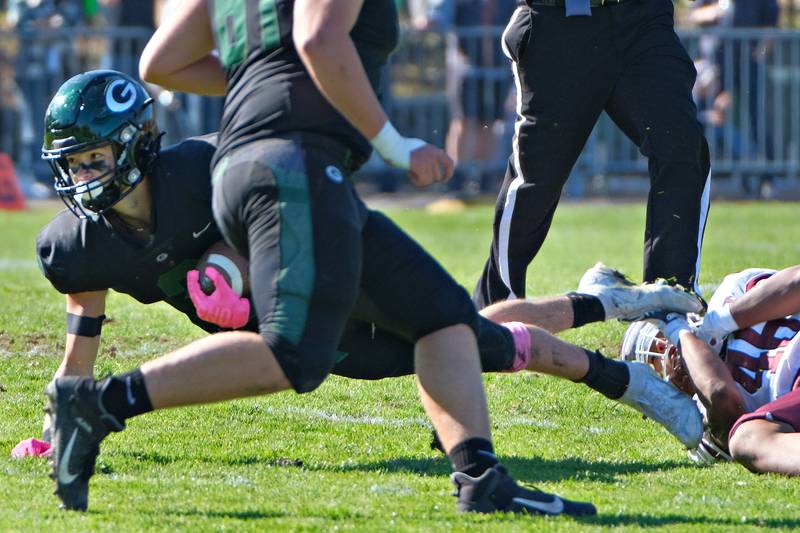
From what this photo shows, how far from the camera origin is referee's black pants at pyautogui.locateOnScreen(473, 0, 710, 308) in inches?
232

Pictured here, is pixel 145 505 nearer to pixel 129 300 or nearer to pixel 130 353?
pixel 130 353

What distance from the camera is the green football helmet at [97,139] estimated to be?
14.8 feet

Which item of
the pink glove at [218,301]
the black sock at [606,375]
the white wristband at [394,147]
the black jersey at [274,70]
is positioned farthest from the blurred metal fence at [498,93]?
the white wristband at [394,147]

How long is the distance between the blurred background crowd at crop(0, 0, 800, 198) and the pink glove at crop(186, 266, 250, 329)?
10262 mm

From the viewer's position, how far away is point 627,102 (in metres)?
5.93

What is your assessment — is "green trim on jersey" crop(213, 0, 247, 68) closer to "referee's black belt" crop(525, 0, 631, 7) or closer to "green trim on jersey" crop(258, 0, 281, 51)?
"green trim on jersey" crop(258, 0, 281, 51)

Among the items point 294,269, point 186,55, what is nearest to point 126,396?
point 294,269

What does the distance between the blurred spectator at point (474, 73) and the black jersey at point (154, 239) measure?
33.7 feet

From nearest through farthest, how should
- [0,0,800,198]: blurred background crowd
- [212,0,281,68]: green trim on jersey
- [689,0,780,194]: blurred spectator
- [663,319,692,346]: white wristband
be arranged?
[212,0,281,68]: green trim on jersey, [663,319,692,346]: white wristband, [0,0,800,198]: blurred background crowd, [689,0,780,194]: blurred spectator

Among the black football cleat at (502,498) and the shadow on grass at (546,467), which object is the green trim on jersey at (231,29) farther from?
the shadow on grass at (546,467)

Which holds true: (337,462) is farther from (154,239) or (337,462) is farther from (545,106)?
(545,106)

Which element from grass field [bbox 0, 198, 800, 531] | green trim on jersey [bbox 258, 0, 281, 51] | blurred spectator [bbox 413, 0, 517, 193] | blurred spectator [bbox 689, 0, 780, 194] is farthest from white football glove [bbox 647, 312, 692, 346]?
blurred spectator [bbox 689, 0, 780, 194]

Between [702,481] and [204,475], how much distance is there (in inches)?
61.0

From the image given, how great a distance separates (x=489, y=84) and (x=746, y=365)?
10.1m
